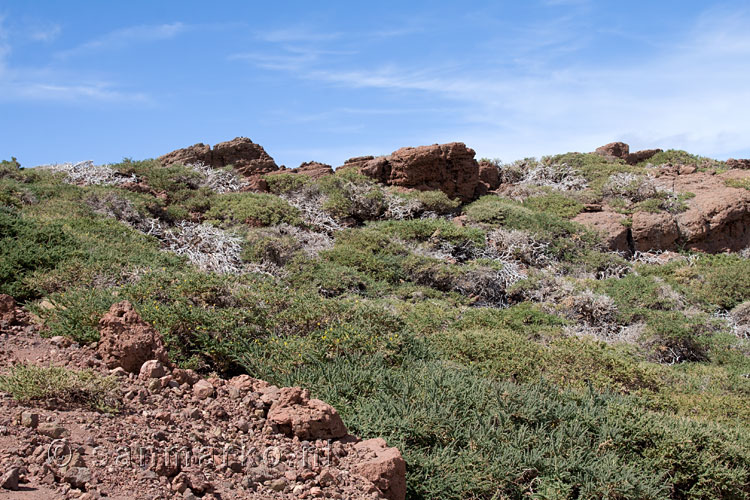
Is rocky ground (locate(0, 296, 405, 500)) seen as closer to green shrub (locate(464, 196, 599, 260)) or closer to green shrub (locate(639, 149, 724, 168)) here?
green shrub (locate(464, 196, 599, 260))

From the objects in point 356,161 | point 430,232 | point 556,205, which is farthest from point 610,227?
point 356,161

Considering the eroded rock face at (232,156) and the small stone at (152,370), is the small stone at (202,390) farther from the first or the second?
the eroded rock face at (232,156)

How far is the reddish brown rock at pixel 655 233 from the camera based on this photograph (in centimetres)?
1598

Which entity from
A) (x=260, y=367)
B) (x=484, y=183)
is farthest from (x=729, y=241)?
(x=260, y=367)

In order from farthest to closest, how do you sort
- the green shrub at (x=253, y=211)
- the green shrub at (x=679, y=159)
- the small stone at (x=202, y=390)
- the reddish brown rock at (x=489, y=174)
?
the green shrub at (x=679, y=159) < the reddish brown rock at (x=489, y=174) < the green shrub at (x=253, y=211) < the small stone at (x=202, y=390)

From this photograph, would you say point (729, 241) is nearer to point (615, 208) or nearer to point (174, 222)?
point (615, 208)

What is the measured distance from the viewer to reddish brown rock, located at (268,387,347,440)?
13.0 feet

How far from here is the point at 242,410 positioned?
4.23 m

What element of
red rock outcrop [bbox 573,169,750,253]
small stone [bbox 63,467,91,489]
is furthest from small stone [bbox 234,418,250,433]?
red rock outcrop [bbox 573,169,750,253]

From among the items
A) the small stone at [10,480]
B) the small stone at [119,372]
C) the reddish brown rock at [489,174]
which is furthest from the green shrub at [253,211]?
the small stone at [10,480]

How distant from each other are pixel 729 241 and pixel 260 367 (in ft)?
52.1

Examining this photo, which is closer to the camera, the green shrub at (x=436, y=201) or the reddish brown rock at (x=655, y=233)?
the reddish brown rock at (x=655, y=233)

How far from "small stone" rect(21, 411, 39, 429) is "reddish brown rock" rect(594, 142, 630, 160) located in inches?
938

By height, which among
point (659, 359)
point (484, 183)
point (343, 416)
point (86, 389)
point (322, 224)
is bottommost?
point (659, 359)
